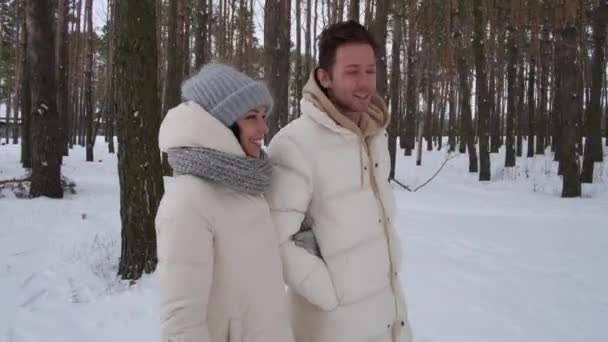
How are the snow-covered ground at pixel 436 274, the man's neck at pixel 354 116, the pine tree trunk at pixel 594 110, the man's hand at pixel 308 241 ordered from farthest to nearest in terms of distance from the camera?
the pine tree trunk at pixel 594 110 → the snow-covered ground at pixel 436 274 → the man's neck at pixel 354 116 → the man's hand at pixel 308 241

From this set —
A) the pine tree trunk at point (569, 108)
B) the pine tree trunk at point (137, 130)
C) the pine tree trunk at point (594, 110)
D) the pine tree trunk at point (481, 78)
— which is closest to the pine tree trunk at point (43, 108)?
the pine tree trunk at point (137, 130)

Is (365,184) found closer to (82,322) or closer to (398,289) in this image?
(398,289)

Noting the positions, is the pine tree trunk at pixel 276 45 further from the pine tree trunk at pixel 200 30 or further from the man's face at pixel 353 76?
the man's face at pixel 353 76

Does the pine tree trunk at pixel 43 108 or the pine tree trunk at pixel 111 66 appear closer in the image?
the pine tree trunk at pixel 111 66

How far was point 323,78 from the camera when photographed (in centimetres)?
192

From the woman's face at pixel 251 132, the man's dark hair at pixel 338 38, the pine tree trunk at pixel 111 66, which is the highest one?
the pine tree trunk at pixel 111 66

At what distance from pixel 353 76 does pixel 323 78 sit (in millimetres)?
139

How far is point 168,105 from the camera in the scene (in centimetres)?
1242

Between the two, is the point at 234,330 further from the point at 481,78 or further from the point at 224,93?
the point at 481,78

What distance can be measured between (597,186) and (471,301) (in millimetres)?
10058

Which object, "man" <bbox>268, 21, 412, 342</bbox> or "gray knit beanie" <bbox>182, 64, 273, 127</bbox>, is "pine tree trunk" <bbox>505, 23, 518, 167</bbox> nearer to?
"man" <bbox>268, 21, 412, 342</bbox>

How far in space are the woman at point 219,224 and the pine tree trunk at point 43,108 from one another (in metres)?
8.62

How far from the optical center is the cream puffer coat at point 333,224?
1761 millimetres

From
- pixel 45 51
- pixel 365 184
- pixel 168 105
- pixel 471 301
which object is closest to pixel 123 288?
pixel 471 301
